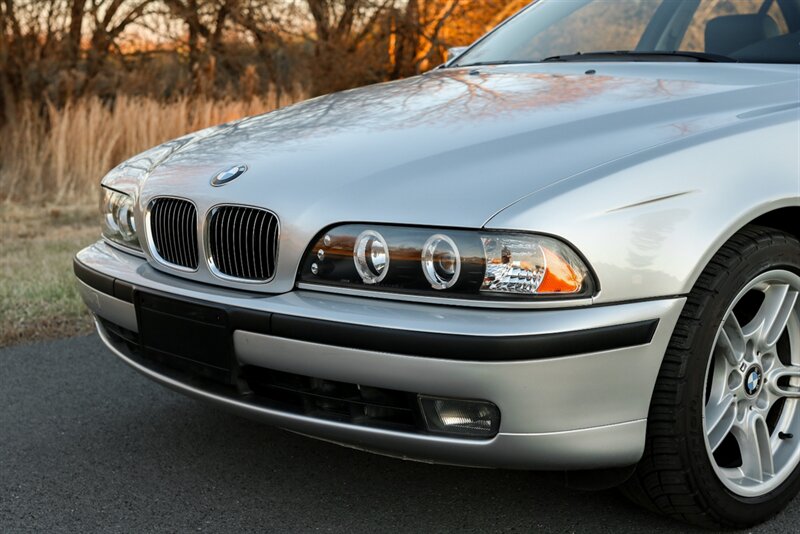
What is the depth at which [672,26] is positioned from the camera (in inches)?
139

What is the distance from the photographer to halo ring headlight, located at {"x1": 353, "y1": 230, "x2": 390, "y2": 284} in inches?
90.0

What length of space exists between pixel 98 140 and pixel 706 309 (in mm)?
7019

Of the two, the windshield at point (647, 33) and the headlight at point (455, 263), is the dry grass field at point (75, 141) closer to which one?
the windshield at point (647, 33)

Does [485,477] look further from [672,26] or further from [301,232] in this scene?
[672,26]

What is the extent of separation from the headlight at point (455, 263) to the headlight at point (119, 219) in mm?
920

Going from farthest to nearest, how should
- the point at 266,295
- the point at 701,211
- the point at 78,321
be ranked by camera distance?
the point at 78,321 < the point at 266,295 < the point at 701,211

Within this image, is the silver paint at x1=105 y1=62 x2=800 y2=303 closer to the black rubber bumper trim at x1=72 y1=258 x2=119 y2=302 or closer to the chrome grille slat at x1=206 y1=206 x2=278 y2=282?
the chrome grille slat at x1=206 y1=206 x2=278 y2=282

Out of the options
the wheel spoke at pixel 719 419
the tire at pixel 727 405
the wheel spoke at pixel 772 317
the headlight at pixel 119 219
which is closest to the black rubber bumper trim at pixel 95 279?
the headlight at pixel 119 219

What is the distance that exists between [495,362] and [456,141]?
0.70 meters

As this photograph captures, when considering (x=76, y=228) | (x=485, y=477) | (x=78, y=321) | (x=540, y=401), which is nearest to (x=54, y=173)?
(x=76, y=228)

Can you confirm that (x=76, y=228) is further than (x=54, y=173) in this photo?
No

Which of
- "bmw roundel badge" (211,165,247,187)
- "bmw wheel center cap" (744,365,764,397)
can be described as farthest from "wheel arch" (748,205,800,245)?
"bmw roundel badge" (211,165,247,187)

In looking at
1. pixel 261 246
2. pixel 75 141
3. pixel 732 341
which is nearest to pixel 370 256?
pixel 261 246

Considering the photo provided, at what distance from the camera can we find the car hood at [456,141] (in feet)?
7.54
